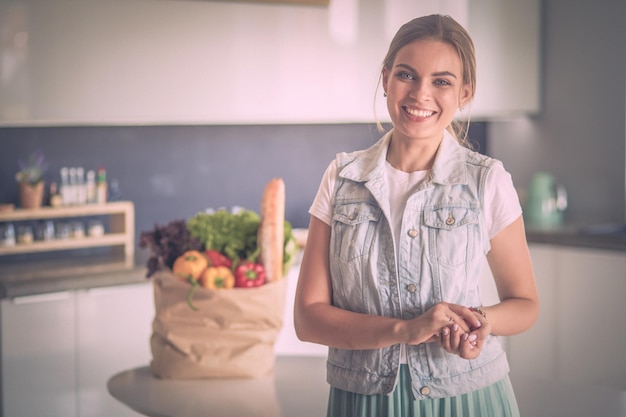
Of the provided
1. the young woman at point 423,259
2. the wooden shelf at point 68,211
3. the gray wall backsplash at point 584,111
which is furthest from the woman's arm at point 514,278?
the gray wall backsplash at point 584,111

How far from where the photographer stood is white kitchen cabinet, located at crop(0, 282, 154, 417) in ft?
8.43

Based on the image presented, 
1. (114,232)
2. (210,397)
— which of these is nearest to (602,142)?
(114,232)

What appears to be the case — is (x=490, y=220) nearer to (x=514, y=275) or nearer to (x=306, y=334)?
(x=514, y=275)

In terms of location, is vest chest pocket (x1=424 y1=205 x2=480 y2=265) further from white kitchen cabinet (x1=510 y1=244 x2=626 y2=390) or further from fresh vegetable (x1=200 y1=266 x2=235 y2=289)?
white kitchen cabinet (x1=510 y1=244 x2=626 y2=390)

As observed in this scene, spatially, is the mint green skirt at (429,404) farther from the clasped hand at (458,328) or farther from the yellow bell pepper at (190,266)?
the yellow bell pepper at (190,266)

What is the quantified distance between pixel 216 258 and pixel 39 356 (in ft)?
4.07

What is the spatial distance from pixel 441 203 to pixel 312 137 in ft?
8.63

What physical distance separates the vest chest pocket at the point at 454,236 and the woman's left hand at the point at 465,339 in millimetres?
93

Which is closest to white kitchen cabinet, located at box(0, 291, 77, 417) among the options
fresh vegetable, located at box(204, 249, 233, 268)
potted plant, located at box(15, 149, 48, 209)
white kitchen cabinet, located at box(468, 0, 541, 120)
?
potted plant, located at box(15, 149, 48, 209)

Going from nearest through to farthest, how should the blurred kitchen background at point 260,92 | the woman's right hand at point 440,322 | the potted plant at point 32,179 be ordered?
the woman's right hand at point 440,322 < the blurred kitchen background at point 260,92 < the potted plant at point 32,179

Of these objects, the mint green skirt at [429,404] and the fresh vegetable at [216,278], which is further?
the fresh vegetable at [216,278]

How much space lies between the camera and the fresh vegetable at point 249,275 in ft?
5.27

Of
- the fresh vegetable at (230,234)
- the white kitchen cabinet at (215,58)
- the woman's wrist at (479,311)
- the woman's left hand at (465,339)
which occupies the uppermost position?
the white kitchen cabinet at (215,58)

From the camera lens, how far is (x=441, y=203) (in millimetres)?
1104
